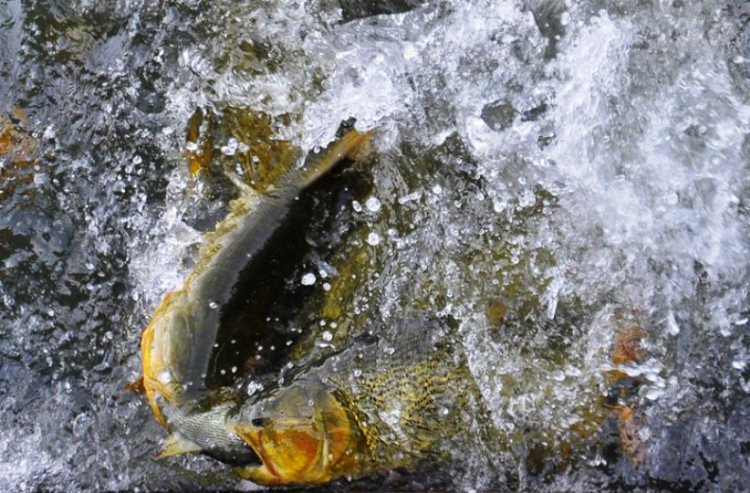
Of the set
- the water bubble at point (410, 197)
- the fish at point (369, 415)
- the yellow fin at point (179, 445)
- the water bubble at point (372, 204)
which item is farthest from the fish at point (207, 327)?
the water bubble at point (410, 197)

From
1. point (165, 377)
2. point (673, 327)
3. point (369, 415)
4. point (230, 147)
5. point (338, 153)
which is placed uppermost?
point (230, 147)

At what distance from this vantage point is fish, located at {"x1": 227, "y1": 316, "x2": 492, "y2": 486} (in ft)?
9.29

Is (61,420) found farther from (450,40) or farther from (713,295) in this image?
(713,295)

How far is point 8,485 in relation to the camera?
3479 millimetres

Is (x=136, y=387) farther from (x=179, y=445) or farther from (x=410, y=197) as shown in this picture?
(x=410, y=197)

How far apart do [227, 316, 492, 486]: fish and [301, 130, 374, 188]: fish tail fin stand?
83 centimetres

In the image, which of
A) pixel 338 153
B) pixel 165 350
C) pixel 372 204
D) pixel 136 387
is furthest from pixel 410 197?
pixel 136 387

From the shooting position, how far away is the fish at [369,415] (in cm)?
283

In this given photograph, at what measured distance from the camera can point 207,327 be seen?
2824 mm

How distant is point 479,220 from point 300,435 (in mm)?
1346

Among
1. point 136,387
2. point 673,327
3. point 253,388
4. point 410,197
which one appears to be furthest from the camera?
point 136,387

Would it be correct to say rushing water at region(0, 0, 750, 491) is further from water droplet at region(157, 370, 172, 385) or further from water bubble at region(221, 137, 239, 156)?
water droplet at region(157, 370, 172, 385)

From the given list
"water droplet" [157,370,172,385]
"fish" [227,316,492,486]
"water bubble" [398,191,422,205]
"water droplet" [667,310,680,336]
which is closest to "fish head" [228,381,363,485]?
"fish" [227,316,492,486]

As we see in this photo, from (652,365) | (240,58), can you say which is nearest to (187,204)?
(240,58)
